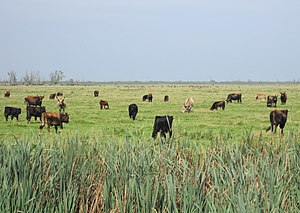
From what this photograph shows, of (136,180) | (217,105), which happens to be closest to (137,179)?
(136,180)

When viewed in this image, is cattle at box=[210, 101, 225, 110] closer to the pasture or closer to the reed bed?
the pasture

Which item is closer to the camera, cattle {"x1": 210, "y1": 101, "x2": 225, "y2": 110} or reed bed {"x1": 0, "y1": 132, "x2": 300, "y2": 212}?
reed bed {"x1": 0, "y1": 132, "x2": 300, "y2": 212}

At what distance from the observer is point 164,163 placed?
195 inches

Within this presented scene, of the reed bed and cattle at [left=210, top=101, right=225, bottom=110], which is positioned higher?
the reed bed

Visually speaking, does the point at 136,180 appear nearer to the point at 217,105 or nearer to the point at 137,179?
the point at 137,179

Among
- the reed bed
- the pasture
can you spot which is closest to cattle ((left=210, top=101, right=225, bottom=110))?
the pasture

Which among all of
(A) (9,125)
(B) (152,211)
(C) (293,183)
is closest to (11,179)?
(B) (152,211)

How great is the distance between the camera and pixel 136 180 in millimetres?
4551

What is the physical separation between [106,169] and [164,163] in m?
0.74

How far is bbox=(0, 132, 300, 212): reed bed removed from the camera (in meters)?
4.01

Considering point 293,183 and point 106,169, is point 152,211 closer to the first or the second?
point 106,169

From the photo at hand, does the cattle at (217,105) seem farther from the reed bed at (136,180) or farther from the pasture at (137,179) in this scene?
the reed bed at (136,180)

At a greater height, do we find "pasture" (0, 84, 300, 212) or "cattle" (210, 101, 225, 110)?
"pasture" (0, 84, 300, 212)

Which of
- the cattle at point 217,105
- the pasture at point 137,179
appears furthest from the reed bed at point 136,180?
the cattle at point 217,105
